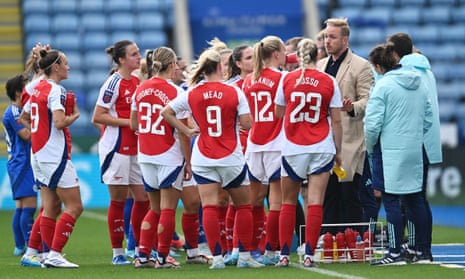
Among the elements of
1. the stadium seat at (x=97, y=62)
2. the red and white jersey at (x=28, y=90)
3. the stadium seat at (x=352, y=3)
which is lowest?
the red and white jersey at (x=28, y=90)

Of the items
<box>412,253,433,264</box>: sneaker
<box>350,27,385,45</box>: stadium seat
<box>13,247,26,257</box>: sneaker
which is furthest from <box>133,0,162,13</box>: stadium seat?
<box>412,253,433,264</box>: sneaker

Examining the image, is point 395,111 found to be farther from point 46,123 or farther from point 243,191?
point 46,123

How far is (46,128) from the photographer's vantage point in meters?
10.8

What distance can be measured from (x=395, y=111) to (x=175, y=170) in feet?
6.72

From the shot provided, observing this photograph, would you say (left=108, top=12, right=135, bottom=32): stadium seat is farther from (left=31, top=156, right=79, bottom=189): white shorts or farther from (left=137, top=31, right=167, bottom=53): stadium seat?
(left=31, top=156, right=79, bottom=189): white shorts

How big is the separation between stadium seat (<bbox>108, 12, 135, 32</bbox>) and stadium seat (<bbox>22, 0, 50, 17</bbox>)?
61.6 inches

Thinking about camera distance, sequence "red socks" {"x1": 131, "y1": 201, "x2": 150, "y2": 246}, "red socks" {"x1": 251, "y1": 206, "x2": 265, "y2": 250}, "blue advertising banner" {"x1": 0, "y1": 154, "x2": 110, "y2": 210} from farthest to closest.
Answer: "blue advertising banner" {"x1": 0, "y1": 154, "x2": 110, "y2": 210} < "red socks" {"x1": 131, "y1": 201, "x2": 150, "y2": 246} < "red socks" {"x1": 251, "y1": 206, "x2": 265, "y2": 250}

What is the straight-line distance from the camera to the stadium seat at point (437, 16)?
2750cm

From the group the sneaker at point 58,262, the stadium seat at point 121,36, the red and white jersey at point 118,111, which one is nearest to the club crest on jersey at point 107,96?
the red and white jersey at point 118,111

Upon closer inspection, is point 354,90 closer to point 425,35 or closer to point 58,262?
point 58,262

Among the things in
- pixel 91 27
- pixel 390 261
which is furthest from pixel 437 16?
pixel 390 261

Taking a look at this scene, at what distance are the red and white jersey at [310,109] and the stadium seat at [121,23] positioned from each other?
17205 mm

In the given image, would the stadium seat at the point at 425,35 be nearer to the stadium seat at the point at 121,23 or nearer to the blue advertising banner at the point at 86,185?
the stadium seat at the point at 121,23

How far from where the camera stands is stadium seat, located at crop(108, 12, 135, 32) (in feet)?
88.3
